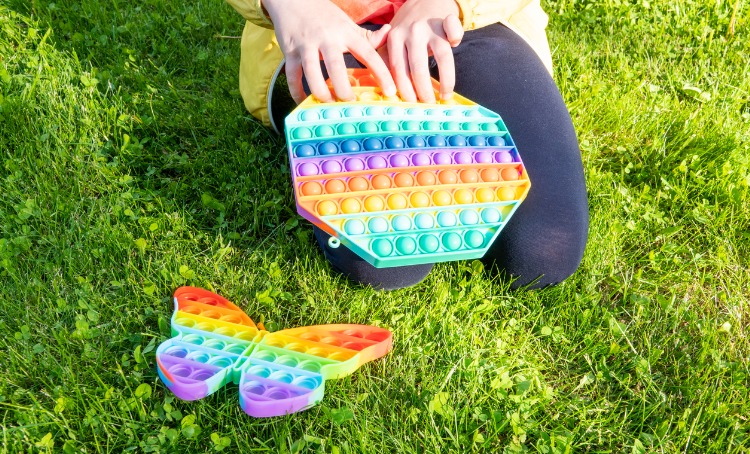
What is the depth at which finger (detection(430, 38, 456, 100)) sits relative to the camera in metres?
1.24

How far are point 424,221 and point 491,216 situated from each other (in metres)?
0.11

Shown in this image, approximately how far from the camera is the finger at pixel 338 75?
1209 mm

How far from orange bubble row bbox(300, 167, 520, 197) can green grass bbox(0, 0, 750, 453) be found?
0.27 m

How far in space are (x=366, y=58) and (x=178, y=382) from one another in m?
0.63

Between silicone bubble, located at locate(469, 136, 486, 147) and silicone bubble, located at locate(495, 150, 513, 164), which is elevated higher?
silicone bubble, located at locate(469, 136, 486, 147)

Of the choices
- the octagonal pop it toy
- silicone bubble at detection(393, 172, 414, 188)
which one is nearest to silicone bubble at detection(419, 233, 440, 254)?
the octagonal pop it toy

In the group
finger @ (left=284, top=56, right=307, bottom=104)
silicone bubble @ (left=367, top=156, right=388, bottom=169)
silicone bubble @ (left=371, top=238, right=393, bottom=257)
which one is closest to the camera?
silicone bubble @ (left=371, top=238, right=393, bottom=257)

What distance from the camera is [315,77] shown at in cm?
121

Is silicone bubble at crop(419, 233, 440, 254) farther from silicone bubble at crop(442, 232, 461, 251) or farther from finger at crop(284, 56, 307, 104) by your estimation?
finger at crop(284, 56, 307, 104)

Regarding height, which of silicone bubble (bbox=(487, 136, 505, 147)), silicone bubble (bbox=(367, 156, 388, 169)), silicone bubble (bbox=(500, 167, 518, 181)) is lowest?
silicone bubble (bbox=(500, 167, 518, 181))

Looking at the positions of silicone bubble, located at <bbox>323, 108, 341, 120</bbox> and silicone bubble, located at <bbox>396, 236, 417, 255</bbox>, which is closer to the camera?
silicone bubble, located at <bbox>396, 236, 417, 255</bbox>

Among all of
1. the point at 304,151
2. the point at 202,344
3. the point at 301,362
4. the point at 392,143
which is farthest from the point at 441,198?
the point at 202,344

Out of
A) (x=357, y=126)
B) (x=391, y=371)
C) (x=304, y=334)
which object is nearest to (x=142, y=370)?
(x=304, y=334)

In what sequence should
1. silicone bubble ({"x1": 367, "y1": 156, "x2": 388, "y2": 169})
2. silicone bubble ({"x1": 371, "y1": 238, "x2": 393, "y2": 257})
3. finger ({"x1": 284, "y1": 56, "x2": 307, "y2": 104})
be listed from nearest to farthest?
silicone bubble ({"x1": 371, "y1": 238, "x2": 393, "y2": 257})
silicone bubble ({"x1": 367, "y1": 156, "x2": 388, "y2": 169})
finger ({"x1": 284, "y1": 56, "x2": 307, "y2": 104})
